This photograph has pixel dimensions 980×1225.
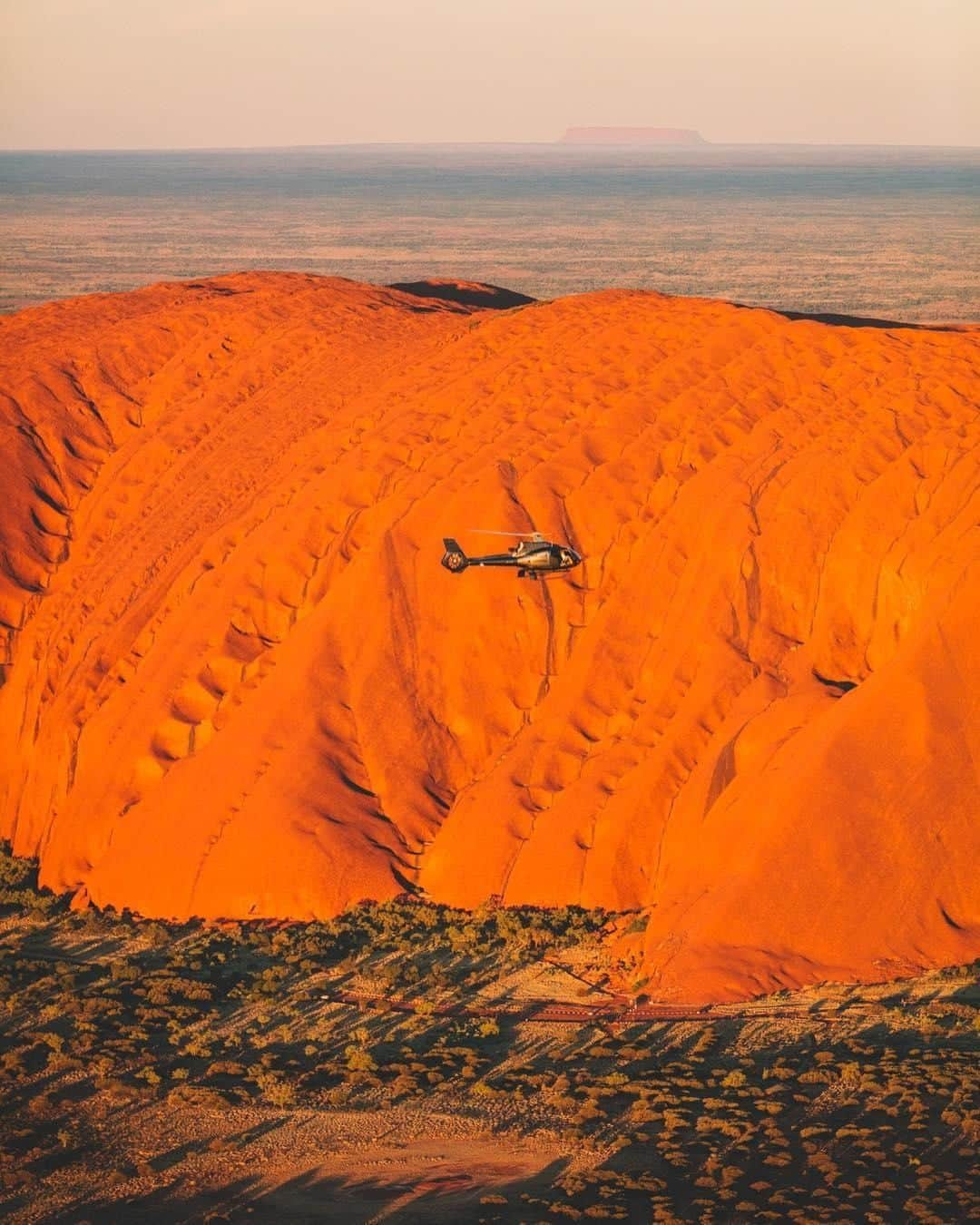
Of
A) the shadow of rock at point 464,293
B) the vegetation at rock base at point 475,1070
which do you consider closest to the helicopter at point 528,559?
the vegetation at rock base at point 475,1070

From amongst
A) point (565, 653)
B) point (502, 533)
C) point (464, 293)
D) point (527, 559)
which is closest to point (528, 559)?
point (527, 559)

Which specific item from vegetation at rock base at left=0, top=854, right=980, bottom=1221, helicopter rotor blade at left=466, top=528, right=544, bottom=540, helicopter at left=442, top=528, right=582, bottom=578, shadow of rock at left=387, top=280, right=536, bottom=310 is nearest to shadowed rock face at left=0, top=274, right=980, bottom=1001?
helicopter rotor blade at left=466, top=528, right=544, bottom=540

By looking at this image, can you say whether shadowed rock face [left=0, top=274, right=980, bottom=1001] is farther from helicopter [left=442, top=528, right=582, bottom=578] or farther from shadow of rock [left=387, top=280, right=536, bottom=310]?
shadow of rock [left=387, top=280, right=536, bottom=310]

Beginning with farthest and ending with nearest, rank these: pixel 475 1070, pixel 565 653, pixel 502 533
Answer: pixel 565 653 < pixel 502 533 < pixel 475 1070

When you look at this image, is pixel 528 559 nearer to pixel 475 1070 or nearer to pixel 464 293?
pixel 475 1070

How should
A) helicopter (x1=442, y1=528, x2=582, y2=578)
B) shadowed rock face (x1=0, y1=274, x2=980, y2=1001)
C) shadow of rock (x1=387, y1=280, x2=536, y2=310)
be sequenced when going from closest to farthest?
shadowed rock face (x1=0, y1=274, x2=980, y2=1001)
helicopter (x1=442, y1=528, x2=582, y2=578)
shadow of rock (x1=387, y1=280, x2=536, y2=310)

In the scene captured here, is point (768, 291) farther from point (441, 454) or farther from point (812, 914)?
point (812, 914)

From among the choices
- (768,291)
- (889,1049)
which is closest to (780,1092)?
(889,1049)
